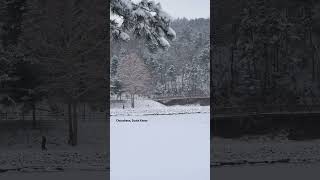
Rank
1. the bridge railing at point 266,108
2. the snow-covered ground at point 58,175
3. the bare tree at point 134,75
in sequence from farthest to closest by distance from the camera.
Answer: the bridge railing at point 266,108
the bare tree at point 134,75
the snow-covered ground at point 58,175

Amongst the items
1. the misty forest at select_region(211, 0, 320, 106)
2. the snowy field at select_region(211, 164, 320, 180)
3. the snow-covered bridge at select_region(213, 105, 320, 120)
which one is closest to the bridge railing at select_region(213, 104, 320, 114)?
the snow-covered bridge at select_region(213, 105, 320, 120)

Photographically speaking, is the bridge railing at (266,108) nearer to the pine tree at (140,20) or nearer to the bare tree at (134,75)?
the bare tree at (134,75)

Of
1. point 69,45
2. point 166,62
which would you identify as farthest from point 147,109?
point 69,45

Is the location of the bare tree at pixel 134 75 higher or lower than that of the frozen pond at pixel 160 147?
higher

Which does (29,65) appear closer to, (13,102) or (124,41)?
(13,102)

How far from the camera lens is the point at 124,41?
13148 millimetres

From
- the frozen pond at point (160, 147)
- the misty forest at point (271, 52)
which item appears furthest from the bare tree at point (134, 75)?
the misty forest at point (271, 52)

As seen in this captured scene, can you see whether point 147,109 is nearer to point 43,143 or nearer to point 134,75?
point 134,75

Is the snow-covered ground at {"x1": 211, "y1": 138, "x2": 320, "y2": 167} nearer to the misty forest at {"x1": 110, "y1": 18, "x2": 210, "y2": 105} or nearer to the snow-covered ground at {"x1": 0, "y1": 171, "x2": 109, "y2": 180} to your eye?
the misty forest at {"x1": 110, "y1": 18, "x2": 210, "y2": 105}

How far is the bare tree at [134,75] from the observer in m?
12.9

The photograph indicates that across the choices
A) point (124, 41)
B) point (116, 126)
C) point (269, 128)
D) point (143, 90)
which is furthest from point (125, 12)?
point (269, 128)

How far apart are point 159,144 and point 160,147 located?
0.26ft

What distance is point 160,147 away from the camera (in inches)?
511

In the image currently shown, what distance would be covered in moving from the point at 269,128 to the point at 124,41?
4.23 metres
